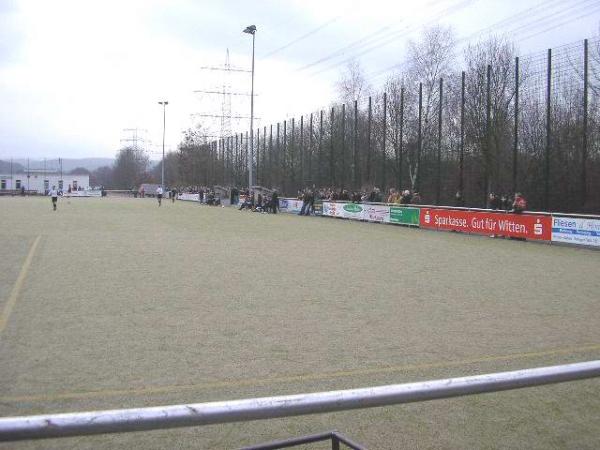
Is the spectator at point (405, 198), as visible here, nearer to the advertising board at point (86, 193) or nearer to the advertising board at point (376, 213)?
the advertising board at point (376, 213)

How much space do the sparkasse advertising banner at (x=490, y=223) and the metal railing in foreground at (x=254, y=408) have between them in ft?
65.1

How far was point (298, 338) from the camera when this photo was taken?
23.5 ft

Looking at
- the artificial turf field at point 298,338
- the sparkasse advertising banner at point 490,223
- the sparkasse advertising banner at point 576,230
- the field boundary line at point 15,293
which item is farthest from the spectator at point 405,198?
the field boundary line at point 15,293

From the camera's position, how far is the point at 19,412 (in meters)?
4.65

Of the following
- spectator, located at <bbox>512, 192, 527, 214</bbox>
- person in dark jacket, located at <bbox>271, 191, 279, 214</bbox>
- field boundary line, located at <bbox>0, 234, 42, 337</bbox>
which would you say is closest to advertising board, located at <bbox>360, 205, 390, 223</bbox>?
spectator, located at <bbox>512, 192, 527, 214</bbox>

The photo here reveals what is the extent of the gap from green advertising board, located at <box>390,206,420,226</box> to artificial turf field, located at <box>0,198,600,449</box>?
41.3 feet

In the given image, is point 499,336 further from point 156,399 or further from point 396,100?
point 396,100

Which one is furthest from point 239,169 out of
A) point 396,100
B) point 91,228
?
point 91,228

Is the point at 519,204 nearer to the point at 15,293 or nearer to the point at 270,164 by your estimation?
the point at 15,293

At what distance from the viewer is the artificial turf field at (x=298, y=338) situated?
4.55m

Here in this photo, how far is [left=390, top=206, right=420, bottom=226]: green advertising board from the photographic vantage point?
→ 28.1 metres

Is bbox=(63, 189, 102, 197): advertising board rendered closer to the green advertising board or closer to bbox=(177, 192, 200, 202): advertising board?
bbox=(177, 192, 200, 202): advertising board

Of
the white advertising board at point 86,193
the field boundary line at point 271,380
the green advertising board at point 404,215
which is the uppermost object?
the white advertising board at point 86,193

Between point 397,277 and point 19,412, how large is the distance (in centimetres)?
896
